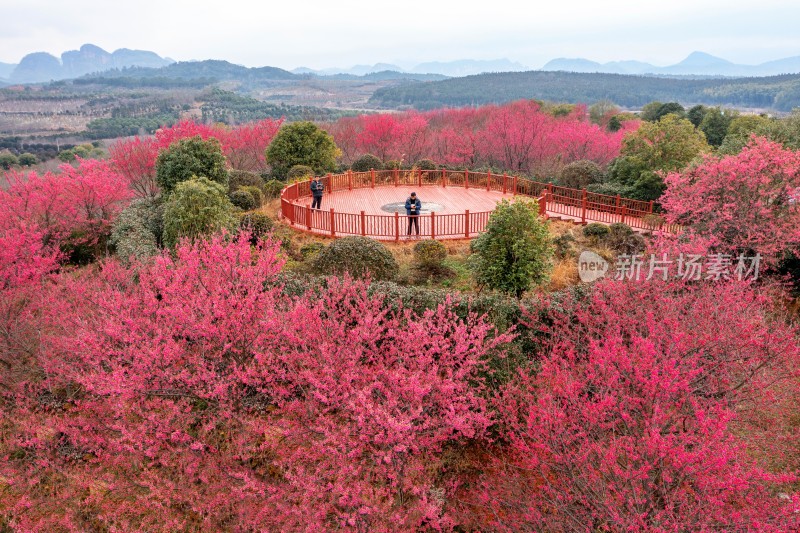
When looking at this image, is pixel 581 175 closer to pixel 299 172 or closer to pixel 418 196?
pixel 418 196

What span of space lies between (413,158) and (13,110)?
119329 millimetres

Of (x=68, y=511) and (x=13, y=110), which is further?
(x=13, y=110)

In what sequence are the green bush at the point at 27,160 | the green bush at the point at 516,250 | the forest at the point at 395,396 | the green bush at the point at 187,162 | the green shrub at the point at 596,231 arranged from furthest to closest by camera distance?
the green bush at the point at 27,160 → the green bush at the point at 187,162 → the green shrub at the point at 596,231 → the green bush at the point at 516,250 → the forest at the point at 395,396

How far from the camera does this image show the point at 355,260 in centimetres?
1310

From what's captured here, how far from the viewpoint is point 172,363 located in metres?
8.52

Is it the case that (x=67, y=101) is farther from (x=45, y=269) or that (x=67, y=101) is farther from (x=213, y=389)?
(x=213, y=389)

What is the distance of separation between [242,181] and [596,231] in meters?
15.6

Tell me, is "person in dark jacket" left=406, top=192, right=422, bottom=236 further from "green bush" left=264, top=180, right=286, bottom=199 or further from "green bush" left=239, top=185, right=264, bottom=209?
"green bush" left=264, top=180, right=286, bottom=199

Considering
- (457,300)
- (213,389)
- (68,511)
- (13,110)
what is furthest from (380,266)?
(13,110)

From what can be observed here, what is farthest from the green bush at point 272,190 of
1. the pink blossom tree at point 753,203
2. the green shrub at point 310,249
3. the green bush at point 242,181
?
the pink blossom tree at point 753,203

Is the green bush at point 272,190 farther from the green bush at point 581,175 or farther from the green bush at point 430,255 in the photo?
the green bush at point 581,175

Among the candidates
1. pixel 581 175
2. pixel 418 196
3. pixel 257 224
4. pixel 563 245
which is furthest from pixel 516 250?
pixel 581 175

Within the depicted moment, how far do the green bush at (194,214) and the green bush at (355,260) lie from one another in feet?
11.5

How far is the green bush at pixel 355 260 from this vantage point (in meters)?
13.0
